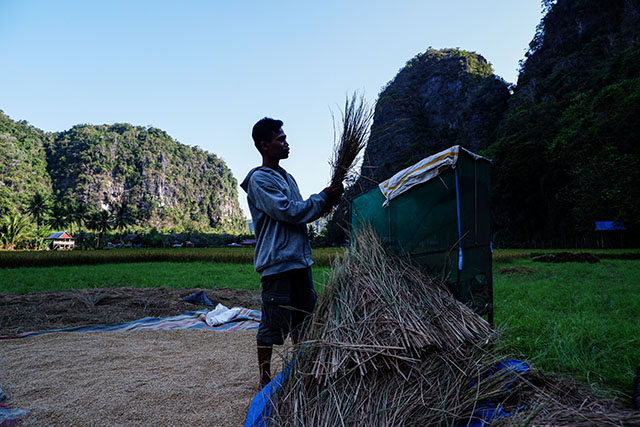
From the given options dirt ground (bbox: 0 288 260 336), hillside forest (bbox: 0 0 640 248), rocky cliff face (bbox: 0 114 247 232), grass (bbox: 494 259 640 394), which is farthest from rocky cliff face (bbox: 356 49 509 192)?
rocky cliff face (bbox: 0 114 247 232)

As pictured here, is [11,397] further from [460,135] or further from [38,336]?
[460,135]

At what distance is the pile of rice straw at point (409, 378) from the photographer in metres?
1.12

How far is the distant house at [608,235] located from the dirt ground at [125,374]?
28.2 meters

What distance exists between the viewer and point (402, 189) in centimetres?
202

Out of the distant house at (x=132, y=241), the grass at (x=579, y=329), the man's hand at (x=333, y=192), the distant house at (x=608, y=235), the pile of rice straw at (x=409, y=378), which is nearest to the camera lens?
the pile of rice straw at (x=409, y=378)

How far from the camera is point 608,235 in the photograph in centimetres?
2377

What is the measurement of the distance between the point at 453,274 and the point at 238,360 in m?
1.68

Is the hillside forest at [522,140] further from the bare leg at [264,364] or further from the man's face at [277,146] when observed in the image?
the bare leg at [264,364]

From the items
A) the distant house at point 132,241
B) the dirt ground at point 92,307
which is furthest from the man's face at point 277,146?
the distant house at point 132,241

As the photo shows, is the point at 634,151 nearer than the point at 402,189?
No

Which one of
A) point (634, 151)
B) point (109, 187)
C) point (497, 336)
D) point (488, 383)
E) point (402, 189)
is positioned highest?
point (109, 187)

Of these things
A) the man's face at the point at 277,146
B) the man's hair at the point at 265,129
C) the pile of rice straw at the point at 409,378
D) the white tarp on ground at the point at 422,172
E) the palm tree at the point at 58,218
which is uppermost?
the palm tree at the point at 58,218

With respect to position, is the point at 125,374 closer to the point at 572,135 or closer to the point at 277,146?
the point at 277,146

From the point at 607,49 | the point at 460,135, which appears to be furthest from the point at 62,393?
the point at 460,135
